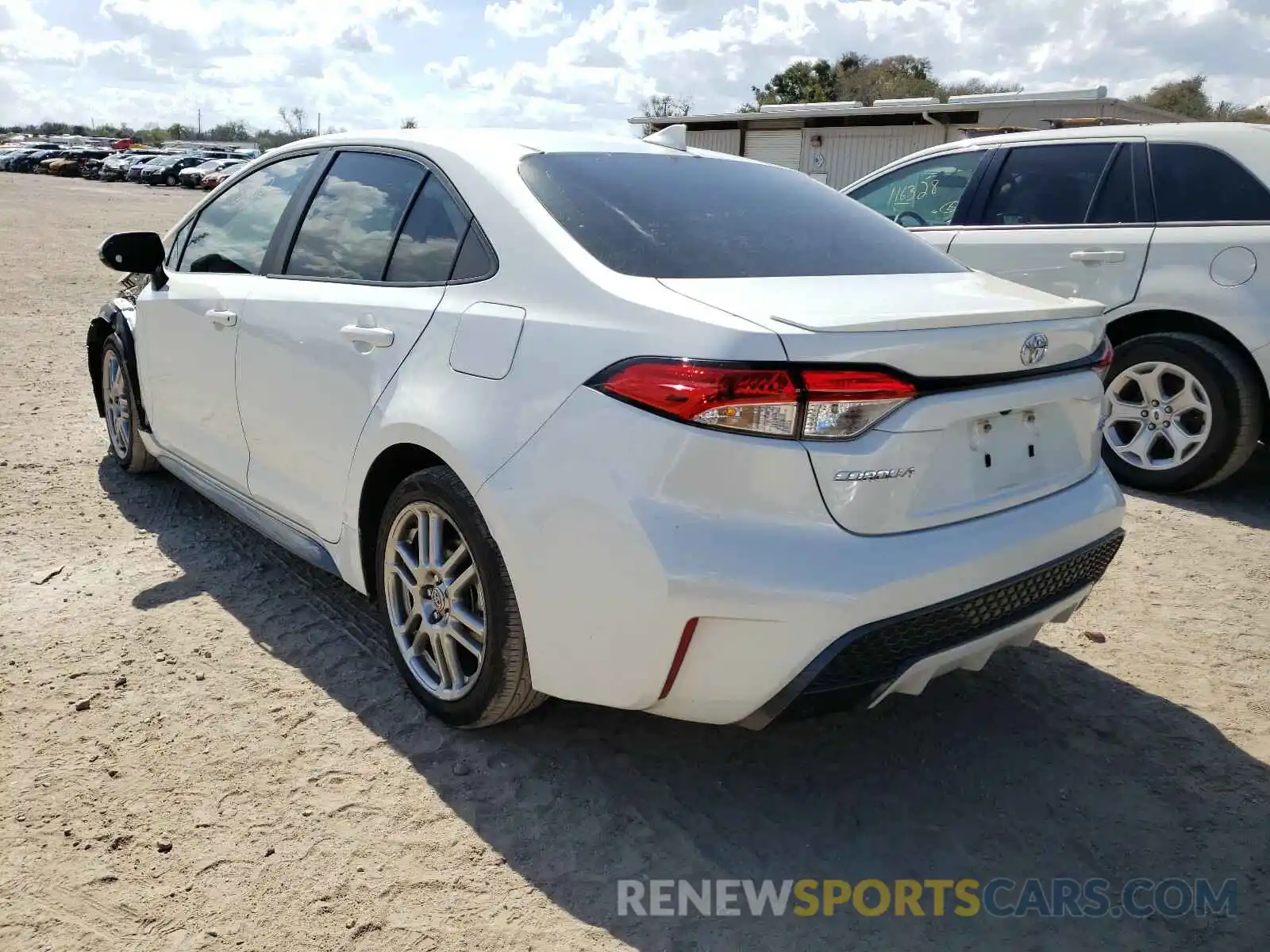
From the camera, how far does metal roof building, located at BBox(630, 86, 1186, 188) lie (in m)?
20.8

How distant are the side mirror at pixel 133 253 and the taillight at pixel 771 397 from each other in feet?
9.86

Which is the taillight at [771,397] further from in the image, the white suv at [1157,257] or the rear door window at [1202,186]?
the rear door window at [1202,186]

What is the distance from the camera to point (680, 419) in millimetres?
Answer: 2129

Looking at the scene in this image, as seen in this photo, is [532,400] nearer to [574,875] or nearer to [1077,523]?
[574,875]

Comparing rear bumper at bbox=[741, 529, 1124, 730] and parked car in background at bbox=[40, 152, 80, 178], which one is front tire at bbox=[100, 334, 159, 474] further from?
parked car in background at bbox=[40, 152, 80, 178]

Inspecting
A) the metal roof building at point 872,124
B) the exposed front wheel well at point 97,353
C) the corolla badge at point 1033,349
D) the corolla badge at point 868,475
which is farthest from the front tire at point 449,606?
the metal roof building at point 872,124

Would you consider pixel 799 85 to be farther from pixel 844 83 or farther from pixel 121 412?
pixel 121 412

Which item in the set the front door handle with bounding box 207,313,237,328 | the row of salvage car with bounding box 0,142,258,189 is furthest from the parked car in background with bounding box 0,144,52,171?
the front door handle with bounding box 207,313,237,328

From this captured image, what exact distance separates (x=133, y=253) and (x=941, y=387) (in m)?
3.45

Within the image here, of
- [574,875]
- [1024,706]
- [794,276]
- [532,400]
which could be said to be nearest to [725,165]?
[794,276]

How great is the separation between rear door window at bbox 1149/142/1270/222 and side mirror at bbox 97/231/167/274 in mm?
4788

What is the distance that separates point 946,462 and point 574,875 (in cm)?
127

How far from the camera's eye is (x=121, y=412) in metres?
4.98

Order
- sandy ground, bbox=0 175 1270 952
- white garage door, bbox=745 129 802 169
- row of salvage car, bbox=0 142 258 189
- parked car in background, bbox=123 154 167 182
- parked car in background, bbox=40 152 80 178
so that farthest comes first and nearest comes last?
parked car in background, bbox=40 152 80 178 → parked car in background, bbox=123 154 167 182 → row of salvage car, bbox=0 142 258 189 → white garage door, bbox=745 129 802 169 → sandy ground, bbox=0 175 1270 952
